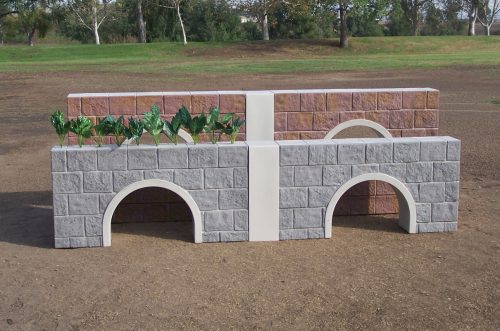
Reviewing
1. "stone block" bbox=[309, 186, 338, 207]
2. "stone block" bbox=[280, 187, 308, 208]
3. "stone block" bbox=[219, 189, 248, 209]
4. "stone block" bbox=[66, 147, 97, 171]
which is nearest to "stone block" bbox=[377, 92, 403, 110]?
"stone block" bbox=[309, 186, 338, 207]

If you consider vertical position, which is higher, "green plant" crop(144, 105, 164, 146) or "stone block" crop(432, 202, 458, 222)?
"green plant" crop(144, 105, 164, 146)

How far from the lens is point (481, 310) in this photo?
6422 millimetres

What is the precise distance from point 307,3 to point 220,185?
45.5 meters

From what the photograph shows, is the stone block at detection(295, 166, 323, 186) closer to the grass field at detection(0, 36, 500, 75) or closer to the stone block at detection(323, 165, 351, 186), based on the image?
the stone block at detection(323, 165, 351, 186)

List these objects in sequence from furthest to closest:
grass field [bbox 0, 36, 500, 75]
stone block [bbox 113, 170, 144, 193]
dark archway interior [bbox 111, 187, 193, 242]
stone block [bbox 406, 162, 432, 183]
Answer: grass field [bbox 0, 36, 500, 75] → dark archway interior [bbox 111, 187, 193, 242] → stone block [bbox 406, 162, 432, 183] → stone block [bbox 113, 170, 144, 193]

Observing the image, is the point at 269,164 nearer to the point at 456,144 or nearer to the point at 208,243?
the point at 208,243

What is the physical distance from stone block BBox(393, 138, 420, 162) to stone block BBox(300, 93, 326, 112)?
151 centimetres

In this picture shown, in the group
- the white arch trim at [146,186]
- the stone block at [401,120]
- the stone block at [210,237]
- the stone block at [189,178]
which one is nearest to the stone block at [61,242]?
the white arch trim at [146,186]

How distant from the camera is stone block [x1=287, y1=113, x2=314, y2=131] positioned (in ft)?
31.8

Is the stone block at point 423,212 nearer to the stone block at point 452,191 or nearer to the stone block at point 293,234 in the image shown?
the stone block at point 452,191

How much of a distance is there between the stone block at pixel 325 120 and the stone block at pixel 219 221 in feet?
6.69

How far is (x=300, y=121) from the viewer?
972 centimetres

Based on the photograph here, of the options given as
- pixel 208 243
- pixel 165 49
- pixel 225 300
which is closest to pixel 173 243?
pixel 208 243

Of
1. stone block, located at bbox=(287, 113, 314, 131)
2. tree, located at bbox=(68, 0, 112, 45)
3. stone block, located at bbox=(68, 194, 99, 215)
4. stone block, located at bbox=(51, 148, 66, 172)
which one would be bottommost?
stone block, located at bbox=(68, 194, 99, 215)
